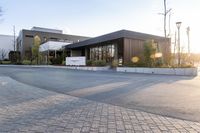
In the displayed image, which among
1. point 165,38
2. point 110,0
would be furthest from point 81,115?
point 165,38

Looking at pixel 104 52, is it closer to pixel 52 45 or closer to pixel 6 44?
pixel 52 45

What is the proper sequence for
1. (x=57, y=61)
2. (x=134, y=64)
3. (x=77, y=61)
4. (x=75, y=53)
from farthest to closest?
(x=75, y=53) < (x=57, y=61) < (x=77, y=61) < (x=134, y=64)

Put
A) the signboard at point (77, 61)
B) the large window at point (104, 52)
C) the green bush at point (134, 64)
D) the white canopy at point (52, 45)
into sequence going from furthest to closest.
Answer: the white canopy at point (52, 45), the large window at point (104, 52), the signboard at point (77, 61), the green bush at point (134, 64)

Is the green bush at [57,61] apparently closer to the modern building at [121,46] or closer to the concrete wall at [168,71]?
the modern building at [121,46]

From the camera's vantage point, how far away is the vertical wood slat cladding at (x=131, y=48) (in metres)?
25.6

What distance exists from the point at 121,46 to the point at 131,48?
246 cm

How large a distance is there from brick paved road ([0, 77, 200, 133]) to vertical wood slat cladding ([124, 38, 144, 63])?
63.0ft

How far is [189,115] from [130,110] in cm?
145

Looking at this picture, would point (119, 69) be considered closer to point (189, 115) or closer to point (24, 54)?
point (189, 115)

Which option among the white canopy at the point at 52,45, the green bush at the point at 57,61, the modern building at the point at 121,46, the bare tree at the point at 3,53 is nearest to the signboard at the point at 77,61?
the modern building at the point at 121,46

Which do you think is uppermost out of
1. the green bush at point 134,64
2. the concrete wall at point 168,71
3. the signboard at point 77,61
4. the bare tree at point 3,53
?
the bare tree at point 3,53

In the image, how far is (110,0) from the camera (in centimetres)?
1652

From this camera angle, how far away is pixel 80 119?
200 inches

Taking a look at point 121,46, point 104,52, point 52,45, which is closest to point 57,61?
point 52,45
